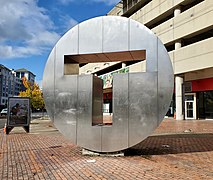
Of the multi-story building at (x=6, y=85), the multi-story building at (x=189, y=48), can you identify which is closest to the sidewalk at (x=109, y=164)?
the multi-story building at (x=189, y=48)

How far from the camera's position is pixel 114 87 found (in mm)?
7527

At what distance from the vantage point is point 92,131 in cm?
766

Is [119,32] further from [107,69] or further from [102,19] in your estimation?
[107,69]

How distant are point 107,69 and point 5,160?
38091 millimetres

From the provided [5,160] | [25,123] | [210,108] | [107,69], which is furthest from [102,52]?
[107,69]

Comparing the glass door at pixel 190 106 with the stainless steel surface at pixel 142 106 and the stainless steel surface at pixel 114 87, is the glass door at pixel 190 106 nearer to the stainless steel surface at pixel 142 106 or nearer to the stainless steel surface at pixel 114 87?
the stainless steel surface at pixel 114 87

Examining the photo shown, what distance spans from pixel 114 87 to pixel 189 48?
58.2ft

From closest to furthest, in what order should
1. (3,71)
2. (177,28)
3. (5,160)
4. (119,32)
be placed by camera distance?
(5,160)
(119,32)
(177,28)
(3,71)

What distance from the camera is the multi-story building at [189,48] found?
21609mm

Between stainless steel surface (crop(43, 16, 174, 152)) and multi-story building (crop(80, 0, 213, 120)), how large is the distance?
15.4m

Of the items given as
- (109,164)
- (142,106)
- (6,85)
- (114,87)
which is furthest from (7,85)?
(109,164)

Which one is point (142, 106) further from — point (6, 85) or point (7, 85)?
point (7, 85)

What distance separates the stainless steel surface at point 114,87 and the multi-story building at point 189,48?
1535 centimetres

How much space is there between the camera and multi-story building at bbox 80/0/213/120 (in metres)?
21.6
